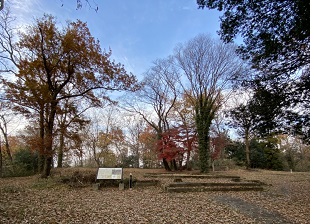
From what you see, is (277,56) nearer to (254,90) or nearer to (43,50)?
(254,90)

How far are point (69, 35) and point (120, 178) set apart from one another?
790 cm

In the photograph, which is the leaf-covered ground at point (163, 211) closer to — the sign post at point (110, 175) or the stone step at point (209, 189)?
the stone step at point (209, 189)

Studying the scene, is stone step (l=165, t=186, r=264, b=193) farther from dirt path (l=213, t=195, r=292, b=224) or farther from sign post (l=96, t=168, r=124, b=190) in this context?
sign post (l=96, t=168, r=124, b=190)

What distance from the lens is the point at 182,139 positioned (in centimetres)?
1620

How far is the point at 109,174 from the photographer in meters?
9.91

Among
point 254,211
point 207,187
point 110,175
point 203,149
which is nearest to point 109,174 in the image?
point 110,175

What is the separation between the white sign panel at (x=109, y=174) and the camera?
9703 millimetres

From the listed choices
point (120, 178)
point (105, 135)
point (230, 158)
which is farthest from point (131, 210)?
point (230, 158)

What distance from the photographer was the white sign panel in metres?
9.70

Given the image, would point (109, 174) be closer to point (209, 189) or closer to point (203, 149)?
point (209, 189)

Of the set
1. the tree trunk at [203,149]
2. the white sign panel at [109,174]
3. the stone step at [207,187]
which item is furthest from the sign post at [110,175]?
the tree trunk at [203,149]

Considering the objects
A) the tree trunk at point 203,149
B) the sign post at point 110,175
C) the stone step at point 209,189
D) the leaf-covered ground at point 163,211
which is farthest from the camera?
the tree trunk at point 203,149

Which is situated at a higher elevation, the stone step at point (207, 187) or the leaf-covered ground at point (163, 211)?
the leaf-covered ground at point (163, 211)

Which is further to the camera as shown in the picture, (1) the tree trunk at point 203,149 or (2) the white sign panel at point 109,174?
(1) the tree trunk at point 203,149
